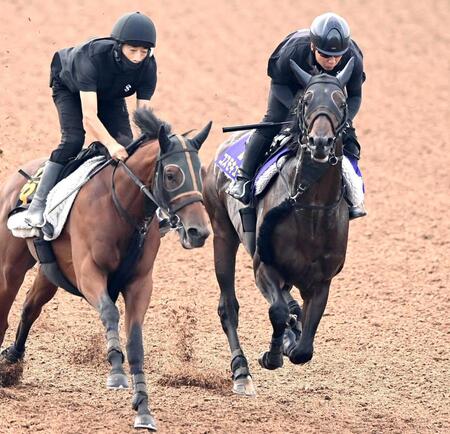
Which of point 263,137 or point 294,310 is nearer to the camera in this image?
point 263,137

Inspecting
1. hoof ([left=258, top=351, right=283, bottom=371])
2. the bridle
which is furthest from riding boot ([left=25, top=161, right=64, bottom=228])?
hoof ([left=258, top=351, right=283, bottom=371])

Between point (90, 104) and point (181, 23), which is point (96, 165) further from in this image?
point (181, 23)

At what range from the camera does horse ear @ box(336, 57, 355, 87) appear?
8.31m

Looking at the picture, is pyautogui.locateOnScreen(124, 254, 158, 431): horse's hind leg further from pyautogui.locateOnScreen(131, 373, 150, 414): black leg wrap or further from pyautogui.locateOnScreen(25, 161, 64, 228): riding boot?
pyautogui.locateOnScreen(25, 161, 64, 228): riding boot

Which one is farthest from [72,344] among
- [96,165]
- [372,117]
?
[372,117]

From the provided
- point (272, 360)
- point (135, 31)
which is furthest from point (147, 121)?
point (272, 360)

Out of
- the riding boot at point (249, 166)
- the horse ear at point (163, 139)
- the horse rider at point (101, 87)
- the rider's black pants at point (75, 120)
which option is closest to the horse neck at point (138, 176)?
the horse rider at point (101, 87)

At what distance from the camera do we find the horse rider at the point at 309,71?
8.59 metres

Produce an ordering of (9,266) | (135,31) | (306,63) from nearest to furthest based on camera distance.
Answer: (135,31) < (306,63) < (9,266)

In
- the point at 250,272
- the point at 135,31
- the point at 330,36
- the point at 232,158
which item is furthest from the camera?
the point at 250,272

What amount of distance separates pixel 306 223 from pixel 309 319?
751mm

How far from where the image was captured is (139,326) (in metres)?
8.12

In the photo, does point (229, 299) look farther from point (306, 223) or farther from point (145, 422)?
point (145, 422)

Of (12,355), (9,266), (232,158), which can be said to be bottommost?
(12,355)
